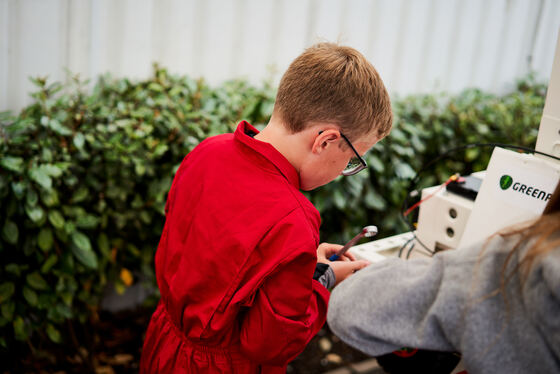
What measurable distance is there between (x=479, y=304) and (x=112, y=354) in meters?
2.23

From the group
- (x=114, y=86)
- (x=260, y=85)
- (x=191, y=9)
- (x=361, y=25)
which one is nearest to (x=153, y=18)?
(x=191, y=9)

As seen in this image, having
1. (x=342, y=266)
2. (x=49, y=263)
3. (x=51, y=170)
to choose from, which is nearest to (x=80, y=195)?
(x=51, y=170)

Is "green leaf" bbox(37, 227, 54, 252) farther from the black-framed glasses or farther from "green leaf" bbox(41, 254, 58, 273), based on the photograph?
the black-framed glasses

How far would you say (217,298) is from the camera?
1.20 m

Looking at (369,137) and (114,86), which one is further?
(114,86)

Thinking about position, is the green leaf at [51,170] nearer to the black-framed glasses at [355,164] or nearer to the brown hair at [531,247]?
the black-framed glasses at [355,164]

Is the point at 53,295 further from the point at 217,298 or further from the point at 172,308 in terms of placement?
the point at 217,298

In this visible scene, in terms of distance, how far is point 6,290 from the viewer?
6.64 ft

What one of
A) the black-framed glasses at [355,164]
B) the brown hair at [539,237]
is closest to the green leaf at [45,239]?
the black-framed glasses at [355,164]

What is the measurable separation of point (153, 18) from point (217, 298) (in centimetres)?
169

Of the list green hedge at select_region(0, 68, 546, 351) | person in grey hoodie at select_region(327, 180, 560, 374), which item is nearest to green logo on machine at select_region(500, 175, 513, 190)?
person in grey hoodie at select_region(327, 180, 560, 374)

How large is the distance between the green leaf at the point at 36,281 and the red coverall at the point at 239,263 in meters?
0.96

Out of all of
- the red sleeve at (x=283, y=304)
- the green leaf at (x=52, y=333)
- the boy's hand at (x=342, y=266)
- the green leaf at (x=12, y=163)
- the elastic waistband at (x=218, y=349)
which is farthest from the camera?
the green leaf at (x=52, y=333)

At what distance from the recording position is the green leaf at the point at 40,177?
1894mm
